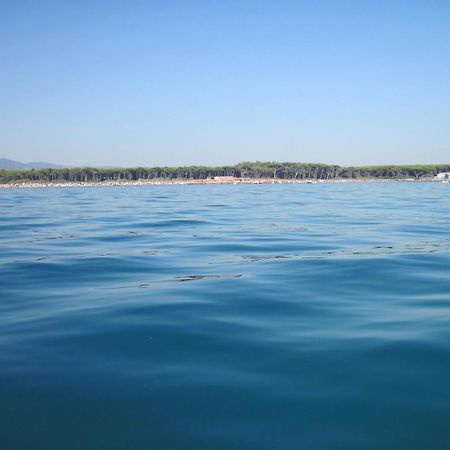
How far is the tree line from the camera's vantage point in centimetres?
15412

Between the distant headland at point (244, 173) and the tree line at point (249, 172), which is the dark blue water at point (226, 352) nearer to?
the distant headland at point (244, 173)

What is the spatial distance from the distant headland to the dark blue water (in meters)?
142

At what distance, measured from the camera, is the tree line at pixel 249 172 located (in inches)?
6068

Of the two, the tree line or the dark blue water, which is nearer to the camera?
the dark blue water

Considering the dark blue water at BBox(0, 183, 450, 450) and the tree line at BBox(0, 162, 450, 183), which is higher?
the tree line at BBox(0, 162, 450, 183)

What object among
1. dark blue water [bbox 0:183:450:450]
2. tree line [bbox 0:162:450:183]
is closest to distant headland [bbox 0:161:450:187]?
tree line [bbox 0:162:450:183]

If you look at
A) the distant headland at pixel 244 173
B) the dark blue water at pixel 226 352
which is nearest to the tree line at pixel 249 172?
the distant headland at pixel 244 173

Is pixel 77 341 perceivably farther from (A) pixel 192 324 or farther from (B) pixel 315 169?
(B) pixel 315 169

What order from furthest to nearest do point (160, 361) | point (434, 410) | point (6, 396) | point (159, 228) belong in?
point (159, 228), point (160, 361), point (6, 396), point (434, 410)

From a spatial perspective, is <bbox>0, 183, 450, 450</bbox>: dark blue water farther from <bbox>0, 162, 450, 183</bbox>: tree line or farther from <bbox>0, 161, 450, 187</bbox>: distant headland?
<bbox>0, 162, 450, 183</bbox>: tree line

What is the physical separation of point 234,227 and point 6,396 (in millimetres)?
12155

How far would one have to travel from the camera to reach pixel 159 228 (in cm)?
1545


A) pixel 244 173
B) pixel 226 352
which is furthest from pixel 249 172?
pixel 226 352

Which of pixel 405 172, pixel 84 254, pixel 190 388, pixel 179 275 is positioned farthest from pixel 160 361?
pixel 405 172
